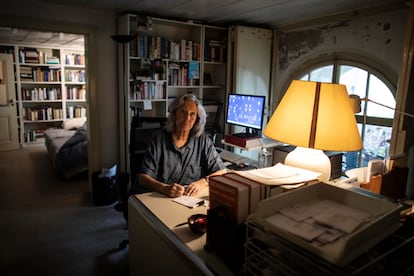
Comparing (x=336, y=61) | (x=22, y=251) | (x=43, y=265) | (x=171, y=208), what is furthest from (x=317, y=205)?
(x=336, y=61)

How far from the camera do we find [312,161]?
55.9 inches

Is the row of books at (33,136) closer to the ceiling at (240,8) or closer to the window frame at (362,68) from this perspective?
the ceiling at (240,8)

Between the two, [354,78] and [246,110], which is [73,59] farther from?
[354,78]

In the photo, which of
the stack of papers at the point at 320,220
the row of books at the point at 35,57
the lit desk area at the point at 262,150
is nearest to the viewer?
the stack of papers at the point at 320,220

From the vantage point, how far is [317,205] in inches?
39.8

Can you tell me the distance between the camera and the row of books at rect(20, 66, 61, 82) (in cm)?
644

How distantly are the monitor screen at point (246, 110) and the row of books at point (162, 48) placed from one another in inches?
43.0

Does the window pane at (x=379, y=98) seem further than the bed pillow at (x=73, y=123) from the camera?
No

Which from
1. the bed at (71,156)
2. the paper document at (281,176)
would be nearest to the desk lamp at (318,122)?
the paper document at (281,176)

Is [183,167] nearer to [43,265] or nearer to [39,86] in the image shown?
[43,265]

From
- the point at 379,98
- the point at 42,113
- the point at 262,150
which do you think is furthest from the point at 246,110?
the point at 42,113

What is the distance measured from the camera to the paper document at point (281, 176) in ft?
3.83

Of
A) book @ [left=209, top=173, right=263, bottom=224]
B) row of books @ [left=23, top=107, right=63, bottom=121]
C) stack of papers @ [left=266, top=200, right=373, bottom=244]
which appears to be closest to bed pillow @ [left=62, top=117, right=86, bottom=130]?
row of books @ [left=23, top=107, right=63, bottom=121]

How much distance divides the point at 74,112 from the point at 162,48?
419cm
